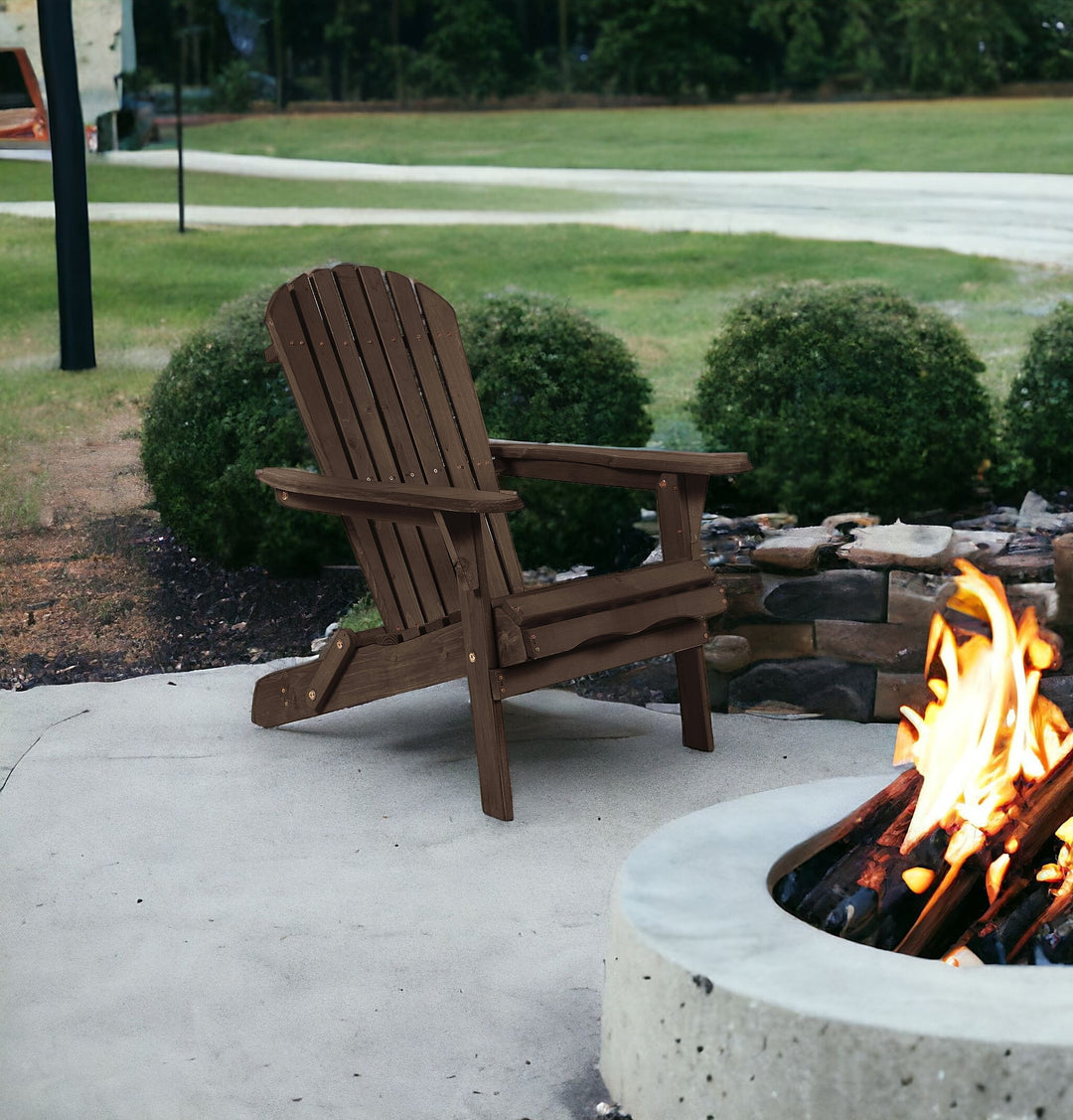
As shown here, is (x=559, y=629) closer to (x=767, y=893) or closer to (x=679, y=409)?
(x=767, y=893)

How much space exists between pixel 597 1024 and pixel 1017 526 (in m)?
2.28

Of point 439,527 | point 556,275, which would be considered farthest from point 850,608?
point 556,275

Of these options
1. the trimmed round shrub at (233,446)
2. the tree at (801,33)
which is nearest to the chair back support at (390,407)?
the trimmed round shrub at (233,446)

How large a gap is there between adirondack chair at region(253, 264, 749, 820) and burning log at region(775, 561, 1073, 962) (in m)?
0.98

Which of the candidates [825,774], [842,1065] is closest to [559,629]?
[825,774]

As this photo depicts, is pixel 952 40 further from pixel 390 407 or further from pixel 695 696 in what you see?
pixel 695 696

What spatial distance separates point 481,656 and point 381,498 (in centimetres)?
36

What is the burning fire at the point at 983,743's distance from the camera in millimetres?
1903

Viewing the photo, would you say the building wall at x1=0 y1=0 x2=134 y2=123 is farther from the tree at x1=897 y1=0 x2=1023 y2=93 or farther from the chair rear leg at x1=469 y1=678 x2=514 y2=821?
the chair rear leg at x1=469 y1=678 x2=514 y2=821

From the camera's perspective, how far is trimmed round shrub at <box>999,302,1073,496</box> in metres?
4.46

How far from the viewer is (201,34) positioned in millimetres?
5625

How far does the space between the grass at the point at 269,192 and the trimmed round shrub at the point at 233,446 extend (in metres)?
1.10

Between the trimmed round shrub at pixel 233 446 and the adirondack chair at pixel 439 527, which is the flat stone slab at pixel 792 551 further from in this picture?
the trimmed round shrub at pixel 233 446

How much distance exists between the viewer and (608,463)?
3.27 meters
